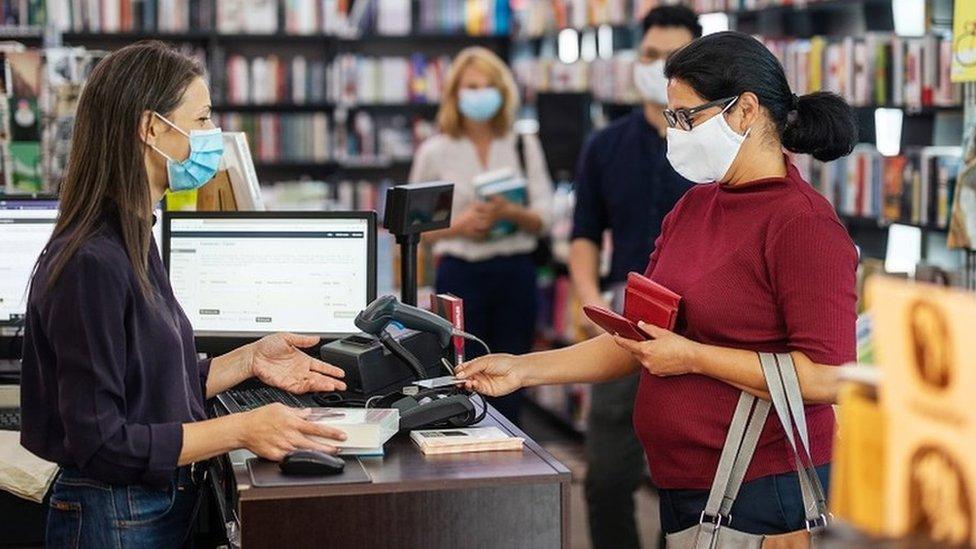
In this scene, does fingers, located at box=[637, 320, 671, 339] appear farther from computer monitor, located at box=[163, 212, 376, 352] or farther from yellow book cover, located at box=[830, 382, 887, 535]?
yellow book cover, located at box=[830, 382, 887, 535]

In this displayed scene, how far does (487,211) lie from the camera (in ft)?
15.9

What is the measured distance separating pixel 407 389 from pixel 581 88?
15.1ft

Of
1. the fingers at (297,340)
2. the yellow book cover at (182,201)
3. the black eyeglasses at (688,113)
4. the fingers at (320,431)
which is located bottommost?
the fingers at (320,431)

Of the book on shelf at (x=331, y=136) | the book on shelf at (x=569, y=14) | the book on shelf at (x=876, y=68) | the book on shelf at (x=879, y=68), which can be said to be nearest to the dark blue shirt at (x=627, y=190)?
the book on shelf at (x=876, y=68)

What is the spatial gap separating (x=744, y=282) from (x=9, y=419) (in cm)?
171

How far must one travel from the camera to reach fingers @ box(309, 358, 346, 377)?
2.60 meters

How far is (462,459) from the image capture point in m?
2.34

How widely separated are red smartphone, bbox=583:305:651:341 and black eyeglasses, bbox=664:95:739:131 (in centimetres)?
36

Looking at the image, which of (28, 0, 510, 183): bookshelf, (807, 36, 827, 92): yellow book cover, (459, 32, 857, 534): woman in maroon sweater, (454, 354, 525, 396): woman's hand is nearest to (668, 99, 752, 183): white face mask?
(459, 32, 857, 534): woman in maroon sweater

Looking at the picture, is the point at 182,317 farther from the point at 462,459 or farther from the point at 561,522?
the point at 561,522

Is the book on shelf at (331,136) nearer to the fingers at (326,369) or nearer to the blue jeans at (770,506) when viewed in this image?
the fingers at (326,369)

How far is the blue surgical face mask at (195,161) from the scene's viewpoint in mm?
2305

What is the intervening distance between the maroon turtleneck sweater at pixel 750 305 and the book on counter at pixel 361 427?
0.46 meters

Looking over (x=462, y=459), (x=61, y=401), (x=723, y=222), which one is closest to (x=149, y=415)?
(x=61, y=401)
